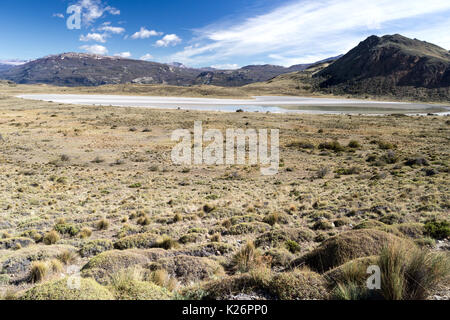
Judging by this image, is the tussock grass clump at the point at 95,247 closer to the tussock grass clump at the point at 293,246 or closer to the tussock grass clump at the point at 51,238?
the tussock grass clump at the point at 51,238

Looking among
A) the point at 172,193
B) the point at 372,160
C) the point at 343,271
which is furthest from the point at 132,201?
the point at 372,160

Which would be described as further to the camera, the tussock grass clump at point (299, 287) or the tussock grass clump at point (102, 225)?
the tussock grass clump at point (102, 225)

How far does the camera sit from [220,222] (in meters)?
10.6

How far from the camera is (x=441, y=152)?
1074 inches

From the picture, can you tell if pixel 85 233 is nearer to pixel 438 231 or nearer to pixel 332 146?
pixel 438 231

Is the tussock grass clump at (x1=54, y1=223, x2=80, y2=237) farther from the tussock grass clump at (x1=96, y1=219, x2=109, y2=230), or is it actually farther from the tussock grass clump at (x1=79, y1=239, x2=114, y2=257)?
the tussock grass clump at (x1=79, y1=239, x2=114, y2=257)

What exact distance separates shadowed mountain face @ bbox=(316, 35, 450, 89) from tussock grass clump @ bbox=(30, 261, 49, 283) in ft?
424

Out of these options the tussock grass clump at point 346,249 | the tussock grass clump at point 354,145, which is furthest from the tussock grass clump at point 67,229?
the tussock grass clump at point 354,145

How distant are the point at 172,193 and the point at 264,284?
41.6ft

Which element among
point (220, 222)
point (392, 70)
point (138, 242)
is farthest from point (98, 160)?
point (392, 70)

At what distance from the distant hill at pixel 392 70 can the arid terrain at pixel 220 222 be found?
92298 mm

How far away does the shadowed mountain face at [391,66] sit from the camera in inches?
4208

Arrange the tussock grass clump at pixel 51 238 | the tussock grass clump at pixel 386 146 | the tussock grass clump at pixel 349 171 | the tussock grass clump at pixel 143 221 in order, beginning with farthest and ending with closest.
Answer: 1. the tussock grass clump at pixel 386 146
2. the tussock grass clump at pixel 349 171
3. the tussock grass clump at pixel 143 221
4. the tussock grass clump at pixel 51 238

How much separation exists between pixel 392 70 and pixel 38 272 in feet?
475
